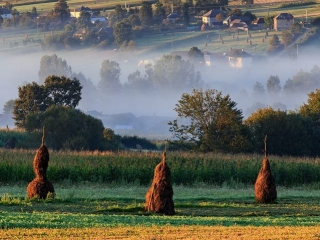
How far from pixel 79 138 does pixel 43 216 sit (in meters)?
42.5

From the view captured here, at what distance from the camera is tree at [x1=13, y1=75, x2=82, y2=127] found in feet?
273

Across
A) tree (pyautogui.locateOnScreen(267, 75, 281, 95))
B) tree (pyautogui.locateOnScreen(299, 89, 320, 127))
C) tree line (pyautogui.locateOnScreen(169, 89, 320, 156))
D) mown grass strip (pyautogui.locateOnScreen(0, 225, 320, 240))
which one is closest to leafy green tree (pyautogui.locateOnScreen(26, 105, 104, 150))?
tree line (pyautogui.locateOnScreen(169, 89, 320, 156))

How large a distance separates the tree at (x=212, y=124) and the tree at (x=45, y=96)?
630 inches

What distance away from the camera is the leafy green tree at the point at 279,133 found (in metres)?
67.6

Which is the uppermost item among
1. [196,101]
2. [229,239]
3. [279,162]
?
[196,101]

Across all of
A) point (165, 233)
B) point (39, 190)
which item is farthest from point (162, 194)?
point (39, 190)

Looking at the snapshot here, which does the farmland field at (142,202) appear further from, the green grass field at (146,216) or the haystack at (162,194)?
the haystack at (162,194)

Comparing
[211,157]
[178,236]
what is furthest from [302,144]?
[178,236]

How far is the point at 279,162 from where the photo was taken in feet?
160

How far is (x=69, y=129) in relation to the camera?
6725cm

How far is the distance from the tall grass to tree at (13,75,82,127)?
3344 cm

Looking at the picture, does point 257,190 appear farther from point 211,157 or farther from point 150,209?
point 211,157

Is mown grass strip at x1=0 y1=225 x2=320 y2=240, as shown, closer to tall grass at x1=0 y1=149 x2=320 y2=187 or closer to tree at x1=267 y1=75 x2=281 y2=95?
tall grass at x1=0 y1=149 x2=320 y2=187

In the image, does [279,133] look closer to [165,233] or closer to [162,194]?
[162,194]
